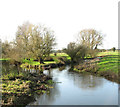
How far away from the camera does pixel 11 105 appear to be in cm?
679

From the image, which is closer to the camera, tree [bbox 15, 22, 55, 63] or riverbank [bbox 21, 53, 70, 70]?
riverbank [bbox 21, 53, 70, 70]

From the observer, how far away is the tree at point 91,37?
38125 mm

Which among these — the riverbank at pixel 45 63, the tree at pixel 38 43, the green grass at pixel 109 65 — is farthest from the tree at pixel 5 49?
the green grass at pixel 109 65

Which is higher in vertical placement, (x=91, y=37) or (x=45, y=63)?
(x=91, y=37)

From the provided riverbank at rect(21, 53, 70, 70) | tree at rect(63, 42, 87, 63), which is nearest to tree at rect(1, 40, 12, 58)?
riverbank at rect(21, 53, 70, 70)

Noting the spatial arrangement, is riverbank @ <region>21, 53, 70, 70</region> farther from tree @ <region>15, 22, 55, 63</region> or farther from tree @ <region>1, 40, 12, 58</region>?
tree @ <region>1, 40, 12, 58</region>

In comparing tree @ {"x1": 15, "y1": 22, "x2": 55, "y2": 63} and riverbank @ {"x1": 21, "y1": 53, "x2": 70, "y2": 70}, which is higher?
tree @ {"x1": 15, "y1": 22, "x2": 55, "y2": 63}

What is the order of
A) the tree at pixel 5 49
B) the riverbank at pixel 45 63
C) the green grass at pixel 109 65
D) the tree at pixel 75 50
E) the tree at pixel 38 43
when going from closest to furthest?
the green grass at pixel 109 65
the riverbank at pixel 45 63
the tree at pixel 5 49
the tree at pixel 38 43
the tree at pixel 75 50

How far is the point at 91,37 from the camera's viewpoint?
38844 millimetres

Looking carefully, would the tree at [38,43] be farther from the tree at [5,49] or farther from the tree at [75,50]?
the tree at [75,50]

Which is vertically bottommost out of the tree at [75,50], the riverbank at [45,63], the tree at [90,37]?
the riverbank at [45,63]

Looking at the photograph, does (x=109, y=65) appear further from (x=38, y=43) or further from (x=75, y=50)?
(x=38, y=43)

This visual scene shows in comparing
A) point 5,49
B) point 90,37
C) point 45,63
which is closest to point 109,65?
point 45,63

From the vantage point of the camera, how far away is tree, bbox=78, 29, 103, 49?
3812cm
